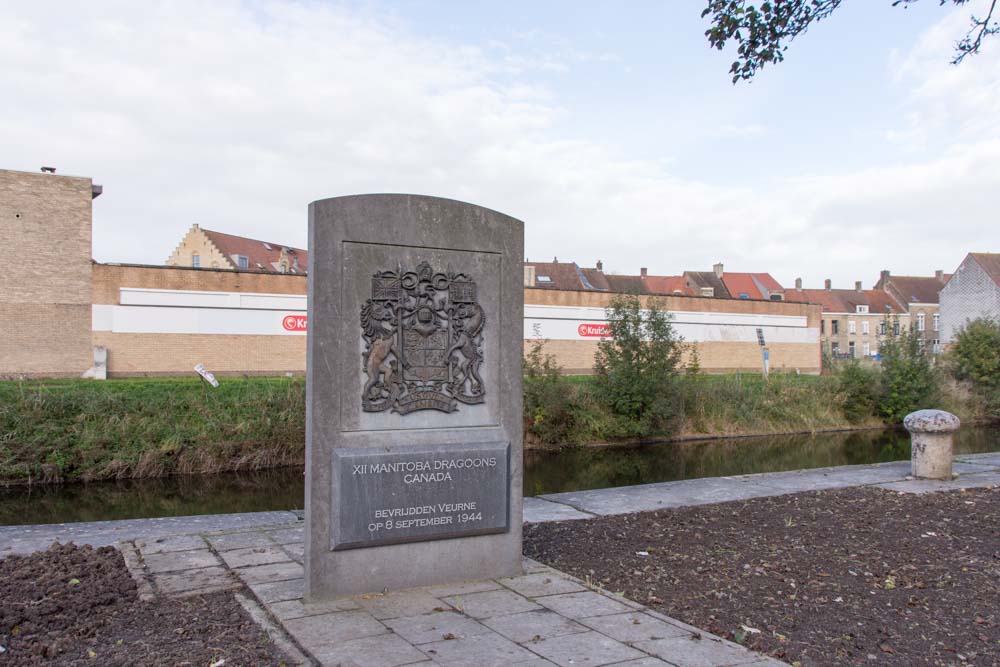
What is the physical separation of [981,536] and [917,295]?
7786cm

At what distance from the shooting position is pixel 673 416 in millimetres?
21078

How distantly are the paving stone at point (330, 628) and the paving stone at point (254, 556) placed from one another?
1.49 metres

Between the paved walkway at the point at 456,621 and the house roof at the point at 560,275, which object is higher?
the house roof at the point at 560,275

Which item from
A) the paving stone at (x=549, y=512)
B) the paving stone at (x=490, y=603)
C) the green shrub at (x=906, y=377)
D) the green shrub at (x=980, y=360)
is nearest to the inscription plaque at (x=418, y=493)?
the paving stone at (x=490, y=603)

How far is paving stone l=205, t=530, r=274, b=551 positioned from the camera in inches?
258

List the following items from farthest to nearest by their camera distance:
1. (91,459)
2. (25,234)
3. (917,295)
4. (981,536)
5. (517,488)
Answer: (917,295), (25,234), (91,459), (981,536), (517,488)

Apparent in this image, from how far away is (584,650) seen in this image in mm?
4172

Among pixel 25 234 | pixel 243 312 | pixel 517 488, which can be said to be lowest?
pixel 517 488

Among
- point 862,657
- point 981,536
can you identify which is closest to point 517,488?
point 862,657

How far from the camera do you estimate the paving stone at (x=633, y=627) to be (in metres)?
4.39

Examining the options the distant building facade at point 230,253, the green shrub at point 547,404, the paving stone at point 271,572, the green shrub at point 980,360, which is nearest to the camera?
the paving stone at point 271,572

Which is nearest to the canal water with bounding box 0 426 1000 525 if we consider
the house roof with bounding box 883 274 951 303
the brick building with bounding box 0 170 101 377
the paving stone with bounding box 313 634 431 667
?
the paving stone with bounding box 313 634 431 667

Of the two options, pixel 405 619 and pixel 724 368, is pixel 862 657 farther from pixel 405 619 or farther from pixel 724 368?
pixel 724 368

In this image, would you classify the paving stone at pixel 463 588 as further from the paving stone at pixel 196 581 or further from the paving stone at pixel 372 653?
the paving stone at pixel 196 581
